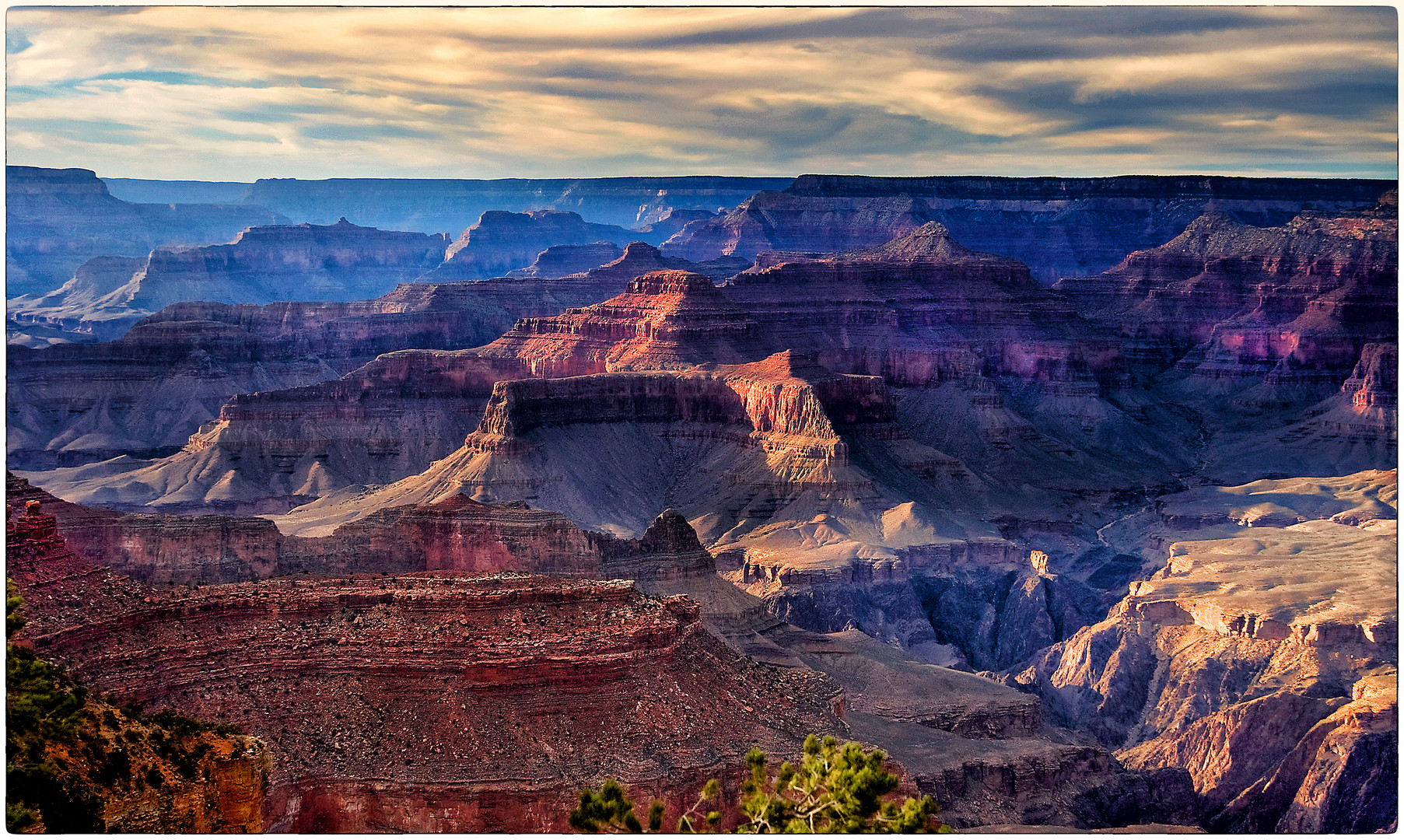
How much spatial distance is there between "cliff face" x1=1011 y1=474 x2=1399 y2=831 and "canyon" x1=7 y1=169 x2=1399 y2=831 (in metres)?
0.23

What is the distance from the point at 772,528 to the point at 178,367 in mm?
66393

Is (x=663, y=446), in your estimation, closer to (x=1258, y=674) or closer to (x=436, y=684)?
(x=1258, y=674)

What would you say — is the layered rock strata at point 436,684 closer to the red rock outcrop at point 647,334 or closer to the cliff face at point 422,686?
the cliff face at point 422,686

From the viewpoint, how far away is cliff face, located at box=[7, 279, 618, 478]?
5743 inches

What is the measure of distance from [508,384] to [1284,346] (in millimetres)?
82860

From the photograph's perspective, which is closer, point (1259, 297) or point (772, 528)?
point (772, 528)

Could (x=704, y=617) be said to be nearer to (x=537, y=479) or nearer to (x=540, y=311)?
(x=537, y=479)

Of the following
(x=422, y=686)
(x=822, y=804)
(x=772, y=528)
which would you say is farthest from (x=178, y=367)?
(x=822, y=804)

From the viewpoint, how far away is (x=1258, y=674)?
261 feet

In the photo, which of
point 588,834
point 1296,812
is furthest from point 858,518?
point 588,834

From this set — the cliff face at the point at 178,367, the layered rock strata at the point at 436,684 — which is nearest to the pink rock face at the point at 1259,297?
the cliff face at the point at 178,367

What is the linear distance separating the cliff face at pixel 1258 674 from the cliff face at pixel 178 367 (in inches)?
2387

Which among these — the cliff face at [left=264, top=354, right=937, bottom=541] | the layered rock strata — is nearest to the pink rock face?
the cliff face at [left=264, top=354, right=937, bottom=541]

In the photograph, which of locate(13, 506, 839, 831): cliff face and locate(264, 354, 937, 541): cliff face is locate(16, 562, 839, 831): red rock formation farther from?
locate(264, 354, 937, 541): cliff face
